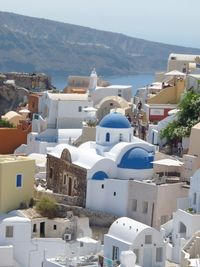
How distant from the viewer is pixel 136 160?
32375 mm

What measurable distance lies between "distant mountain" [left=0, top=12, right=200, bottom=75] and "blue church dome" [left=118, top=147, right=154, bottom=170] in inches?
3328

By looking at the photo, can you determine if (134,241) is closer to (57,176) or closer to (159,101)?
(57,176)

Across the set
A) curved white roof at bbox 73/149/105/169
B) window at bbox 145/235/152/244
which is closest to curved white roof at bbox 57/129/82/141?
curved white roof at bbox 73/149/105/169

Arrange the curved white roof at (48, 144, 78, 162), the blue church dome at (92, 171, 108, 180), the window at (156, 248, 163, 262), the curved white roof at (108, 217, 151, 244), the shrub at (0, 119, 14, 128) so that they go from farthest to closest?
1. the shrub at (0, 119, 14, 128)
2. the curved white roof at (48, 144, 78, 162)
3. the blue church dome at (92, 171, 108, 180)
4. the window at (156, 248, 163, 262)
5. the curved white roof at (108, 217, 151, 244)

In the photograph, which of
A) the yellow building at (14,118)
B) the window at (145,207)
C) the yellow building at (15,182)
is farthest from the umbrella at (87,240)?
the yellow building at (14,118)

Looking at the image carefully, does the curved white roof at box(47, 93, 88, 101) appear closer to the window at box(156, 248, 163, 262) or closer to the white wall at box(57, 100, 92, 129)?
the white wall at box(57, 100, 92, 129)

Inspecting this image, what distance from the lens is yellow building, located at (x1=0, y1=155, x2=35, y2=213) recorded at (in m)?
31.8

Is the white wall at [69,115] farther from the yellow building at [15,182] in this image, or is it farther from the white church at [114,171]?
the yellow building at [15,182]

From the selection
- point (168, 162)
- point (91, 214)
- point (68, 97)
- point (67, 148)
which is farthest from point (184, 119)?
point (68, 97)

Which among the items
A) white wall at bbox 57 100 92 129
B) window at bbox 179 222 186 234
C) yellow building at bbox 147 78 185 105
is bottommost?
window at bbox 179 222 186 234

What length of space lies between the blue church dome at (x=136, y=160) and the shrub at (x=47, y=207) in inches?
94.1

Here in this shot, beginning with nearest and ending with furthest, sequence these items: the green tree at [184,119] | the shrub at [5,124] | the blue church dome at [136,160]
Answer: the blue church dome at [136,160]
the green tree at [184,119]
the shrub at [5,124]

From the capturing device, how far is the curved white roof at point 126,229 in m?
28.2

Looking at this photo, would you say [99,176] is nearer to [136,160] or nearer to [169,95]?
[136,160]
